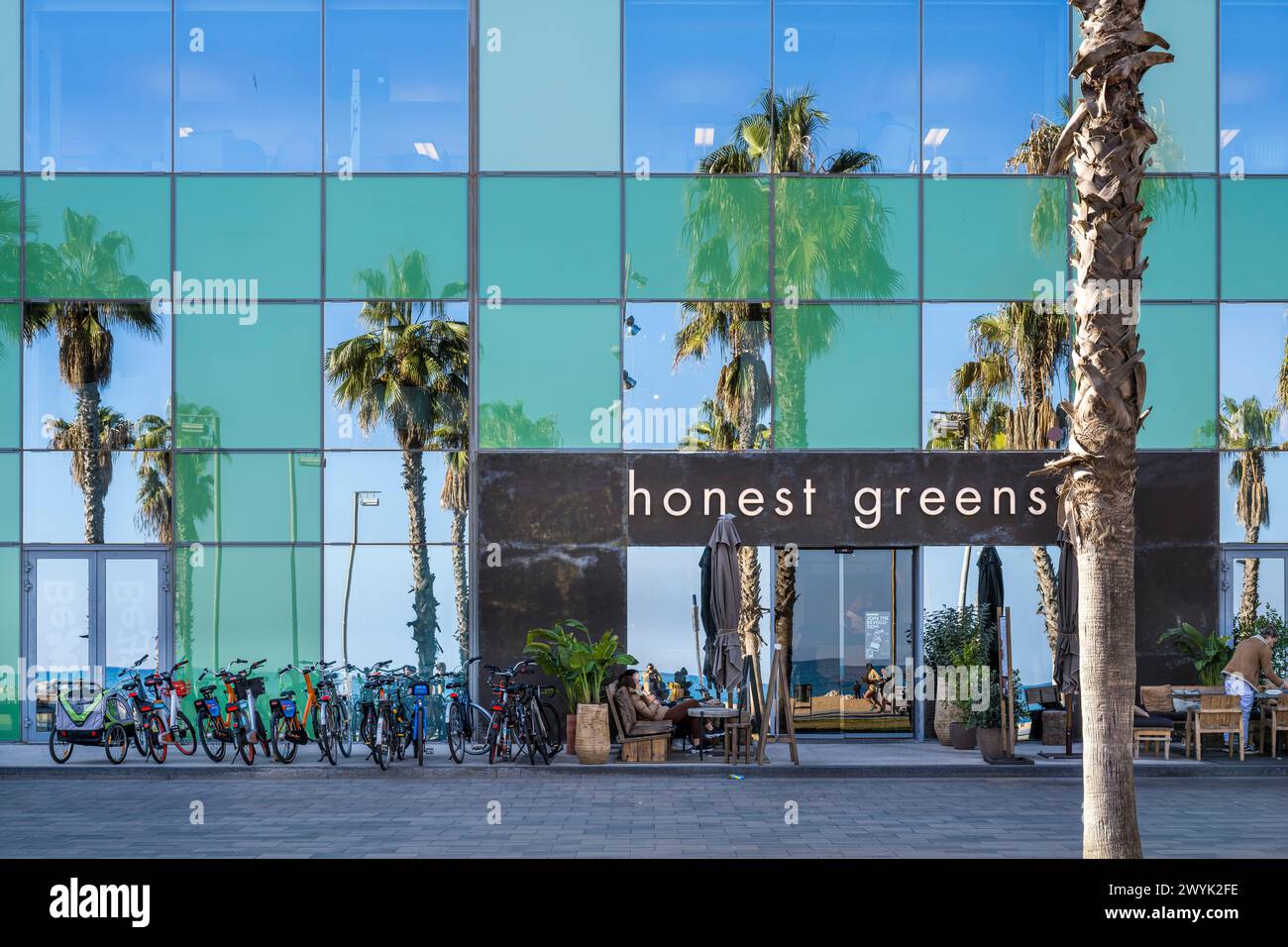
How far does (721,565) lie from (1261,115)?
34.0 feet

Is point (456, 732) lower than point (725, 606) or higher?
lower

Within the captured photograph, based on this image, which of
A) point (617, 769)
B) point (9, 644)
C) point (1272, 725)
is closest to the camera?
point (617, 769)

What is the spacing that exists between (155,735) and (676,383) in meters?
8.16

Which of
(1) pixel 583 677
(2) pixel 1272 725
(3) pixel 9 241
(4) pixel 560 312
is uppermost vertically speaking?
(3) pixel 9 241

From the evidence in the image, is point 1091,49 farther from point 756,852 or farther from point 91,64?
point 91,64

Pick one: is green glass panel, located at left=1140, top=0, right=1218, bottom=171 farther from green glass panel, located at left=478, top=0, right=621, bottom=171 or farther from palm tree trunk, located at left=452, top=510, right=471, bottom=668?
palm tree trunk, located at left=452, top=510, right=471, bottom=668

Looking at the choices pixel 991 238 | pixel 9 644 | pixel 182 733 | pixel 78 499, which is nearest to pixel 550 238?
pixel 991 238

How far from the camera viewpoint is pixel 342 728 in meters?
16.4

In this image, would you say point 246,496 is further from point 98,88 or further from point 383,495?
point 98,88

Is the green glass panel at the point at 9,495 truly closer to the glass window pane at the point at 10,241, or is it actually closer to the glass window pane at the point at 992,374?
the glass window pane at the point at 10,241

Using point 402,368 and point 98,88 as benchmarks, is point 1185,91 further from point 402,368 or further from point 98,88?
point 98,88

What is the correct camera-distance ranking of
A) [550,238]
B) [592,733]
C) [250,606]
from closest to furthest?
[592,733], [250,606], [550,238]

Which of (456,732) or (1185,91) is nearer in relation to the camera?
(456,732)

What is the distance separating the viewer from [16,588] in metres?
18.8
